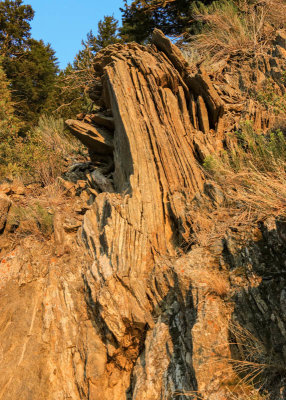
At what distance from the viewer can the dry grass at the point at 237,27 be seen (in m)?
11.0

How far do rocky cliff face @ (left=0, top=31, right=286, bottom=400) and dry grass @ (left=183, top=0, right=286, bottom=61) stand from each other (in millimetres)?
3622

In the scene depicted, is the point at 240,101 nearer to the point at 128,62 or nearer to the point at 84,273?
the point at 128,62

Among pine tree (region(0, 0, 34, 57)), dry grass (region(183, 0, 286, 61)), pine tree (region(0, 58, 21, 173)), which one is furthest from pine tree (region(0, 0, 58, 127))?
dry grass (region(183, 0, 286, 61))

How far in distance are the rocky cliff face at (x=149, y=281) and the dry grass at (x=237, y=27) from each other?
3.62 metres

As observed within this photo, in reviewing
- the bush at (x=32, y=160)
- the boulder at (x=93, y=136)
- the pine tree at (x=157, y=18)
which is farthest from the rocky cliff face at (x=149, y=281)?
the pine tree at (x=157, y=18)

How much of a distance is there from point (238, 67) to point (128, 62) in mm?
4015

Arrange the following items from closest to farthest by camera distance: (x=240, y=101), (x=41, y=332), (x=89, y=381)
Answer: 1. (x=89, y=381)
2. (x=41, y=332)
3. (x=240, y=101)

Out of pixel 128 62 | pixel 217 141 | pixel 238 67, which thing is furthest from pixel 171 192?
pixel 238 67

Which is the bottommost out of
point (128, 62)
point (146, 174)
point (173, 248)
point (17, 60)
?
point (173, 248)

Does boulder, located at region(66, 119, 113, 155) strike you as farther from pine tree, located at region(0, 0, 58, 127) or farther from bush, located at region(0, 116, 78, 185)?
pine tree, located at region(0, 0, 58, 127)

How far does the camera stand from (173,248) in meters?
5.93

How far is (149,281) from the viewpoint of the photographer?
545 cm

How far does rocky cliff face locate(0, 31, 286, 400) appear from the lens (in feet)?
13.1

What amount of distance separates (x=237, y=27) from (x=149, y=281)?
1009cm
